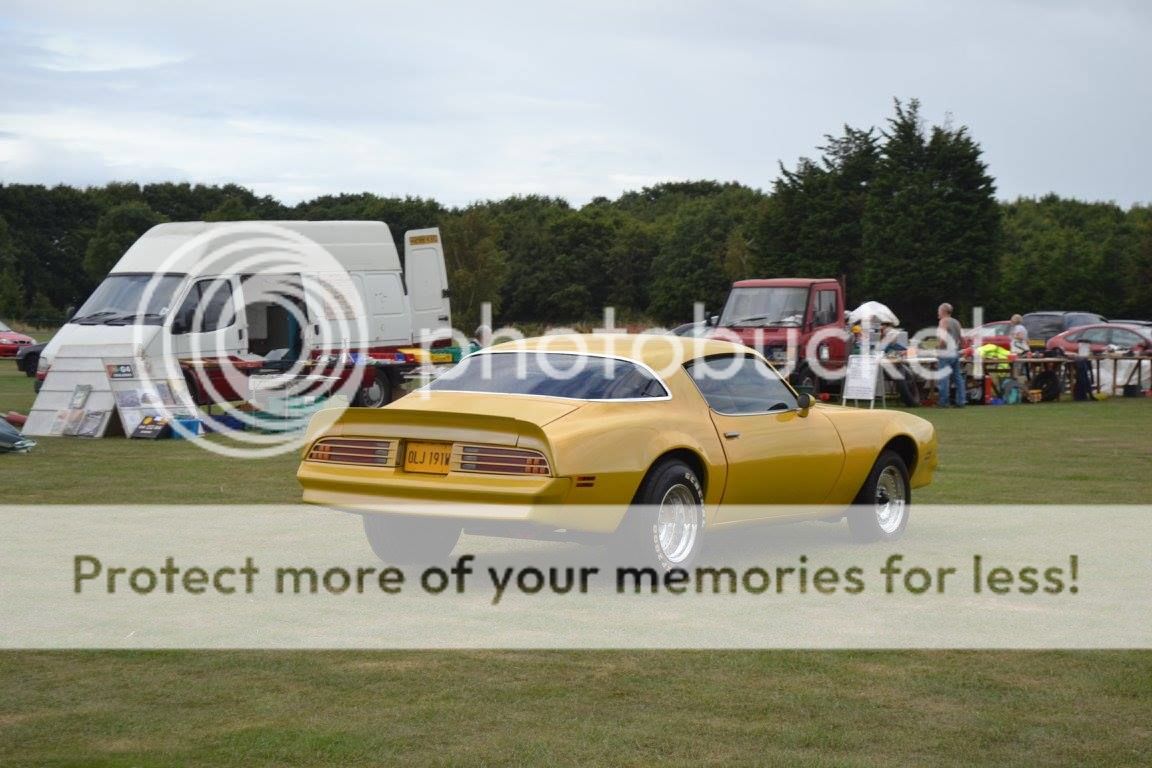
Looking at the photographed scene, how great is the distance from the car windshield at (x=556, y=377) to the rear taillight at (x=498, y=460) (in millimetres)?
860

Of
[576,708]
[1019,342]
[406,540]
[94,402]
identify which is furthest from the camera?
[1019,342]

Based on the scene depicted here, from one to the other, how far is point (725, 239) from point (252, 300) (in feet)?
283

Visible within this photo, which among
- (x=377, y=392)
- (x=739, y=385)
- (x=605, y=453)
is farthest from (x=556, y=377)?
(x=377, y=392)

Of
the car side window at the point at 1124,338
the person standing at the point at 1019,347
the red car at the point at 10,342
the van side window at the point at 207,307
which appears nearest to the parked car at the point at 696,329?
the person standing at the point at 1019,347

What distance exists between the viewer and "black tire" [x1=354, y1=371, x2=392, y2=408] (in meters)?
26.5

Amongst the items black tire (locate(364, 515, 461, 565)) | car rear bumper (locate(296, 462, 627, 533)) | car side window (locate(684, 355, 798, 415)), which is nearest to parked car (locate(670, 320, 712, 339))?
car side window (locate(684, 355, 798, 415))

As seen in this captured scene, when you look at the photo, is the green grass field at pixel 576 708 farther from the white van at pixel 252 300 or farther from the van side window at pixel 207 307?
the van side window at pixel 207 307

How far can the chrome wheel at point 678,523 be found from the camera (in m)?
9.05

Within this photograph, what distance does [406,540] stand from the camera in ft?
32.1

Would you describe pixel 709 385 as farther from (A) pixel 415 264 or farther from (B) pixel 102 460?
(A) pixel 415 264

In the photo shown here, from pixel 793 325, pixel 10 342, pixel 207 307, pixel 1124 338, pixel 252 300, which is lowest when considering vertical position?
pixel 10 342

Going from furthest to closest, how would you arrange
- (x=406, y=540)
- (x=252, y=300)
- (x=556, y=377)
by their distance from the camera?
(x=252, y=300) → (x=406, y=540) → (x=556, y=377)

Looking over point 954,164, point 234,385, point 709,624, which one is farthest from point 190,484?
point 954,164

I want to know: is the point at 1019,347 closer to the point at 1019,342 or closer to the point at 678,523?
the point at 1019,342
